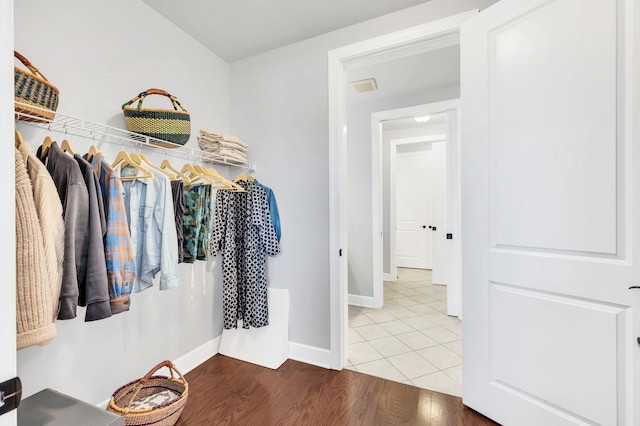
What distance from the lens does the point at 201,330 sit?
2326mm

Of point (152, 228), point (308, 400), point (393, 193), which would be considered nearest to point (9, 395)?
point (152, 228)

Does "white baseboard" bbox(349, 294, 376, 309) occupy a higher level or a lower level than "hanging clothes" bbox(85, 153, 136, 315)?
lower

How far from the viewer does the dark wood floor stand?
165 centimetres

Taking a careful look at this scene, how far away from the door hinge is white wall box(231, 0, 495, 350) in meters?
1.75

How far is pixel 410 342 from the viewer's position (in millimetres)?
2654

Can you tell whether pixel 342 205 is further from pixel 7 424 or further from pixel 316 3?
pixel 7 424

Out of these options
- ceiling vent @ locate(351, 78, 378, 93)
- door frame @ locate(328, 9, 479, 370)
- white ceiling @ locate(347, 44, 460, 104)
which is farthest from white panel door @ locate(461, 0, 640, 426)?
ceiling vent @ locate(351, 78, 378, 93)

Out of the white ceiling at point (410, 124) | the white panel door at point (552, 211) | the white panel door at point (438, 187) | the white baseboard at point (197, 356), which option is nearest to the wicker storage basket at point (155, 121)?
the white baseboard at point (197, 356)

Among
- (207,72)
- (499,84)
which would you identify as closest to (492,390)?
(499,84)

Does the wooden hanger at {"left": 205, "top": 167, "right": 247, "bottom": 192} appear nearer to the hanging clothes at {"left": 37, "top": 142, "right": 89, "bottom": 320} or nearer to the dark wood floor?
the hanging clothes at {"left": 37, "top": 142, "right": 89, "bottom": 320}

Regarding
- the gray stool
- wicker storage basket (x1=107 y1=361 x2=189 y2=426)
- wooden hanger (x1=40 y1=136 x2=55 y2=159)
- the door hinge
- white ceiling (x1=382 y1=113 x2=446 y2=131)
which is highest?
white ceiling (x1=382 y1=113 x2=446 y2=131)

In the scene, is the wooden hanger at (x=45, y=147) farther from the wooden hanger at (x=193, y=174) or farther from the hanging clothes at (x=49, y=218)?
the wooden hanger at (x=193, y=174)

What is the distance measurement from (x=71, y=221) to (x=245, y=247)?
1.24 m

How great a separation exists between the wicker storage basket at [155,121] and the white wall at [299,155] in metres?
0.82
